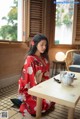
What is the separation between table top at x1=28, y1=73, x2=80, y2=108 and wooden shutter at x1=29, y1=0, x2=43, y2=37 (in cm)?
207

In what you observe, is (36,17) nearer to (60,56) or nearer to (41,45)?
(60,56)

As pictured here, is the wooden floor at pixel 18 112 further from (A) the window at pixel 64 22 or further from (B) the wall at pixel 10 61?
(A) the window at pixel 64 22

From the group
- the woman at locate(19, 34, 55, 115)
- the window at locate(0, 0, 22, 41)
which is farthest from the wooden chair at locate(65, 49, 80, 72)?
the woman at locate(19, 34, 55, 115)

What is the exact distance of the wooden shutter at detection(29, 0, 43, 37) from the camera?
3504 millimetres

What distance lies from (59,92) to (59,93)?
0.08ft

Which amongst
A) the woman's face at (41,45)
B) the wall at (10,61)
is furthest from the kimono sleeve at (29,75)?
the wall at (10,61)

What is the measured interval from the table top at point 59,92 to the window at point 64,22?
2.55 m

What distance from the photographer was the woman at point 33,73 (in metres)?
1.89

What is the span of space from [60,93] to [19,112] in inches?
30.4

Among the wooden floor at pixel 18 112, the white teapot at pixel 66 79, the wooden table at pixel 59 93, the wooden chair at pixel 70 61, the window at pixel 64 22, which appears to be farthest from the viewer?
the window at pixel 64 22

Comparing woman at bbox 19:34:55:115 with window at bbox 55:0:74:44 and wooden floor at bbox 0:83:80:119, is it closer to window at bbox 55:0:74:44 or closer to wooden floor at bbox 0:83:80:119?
wooden floor at bbox 0:83:80:119

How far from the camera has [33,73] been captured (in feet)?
6.20

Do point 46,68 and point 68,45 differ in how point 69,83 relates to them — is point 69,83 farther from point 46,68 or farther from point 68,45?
point 68,45

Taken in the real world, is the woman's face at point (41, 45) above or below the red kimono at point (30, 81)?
above
